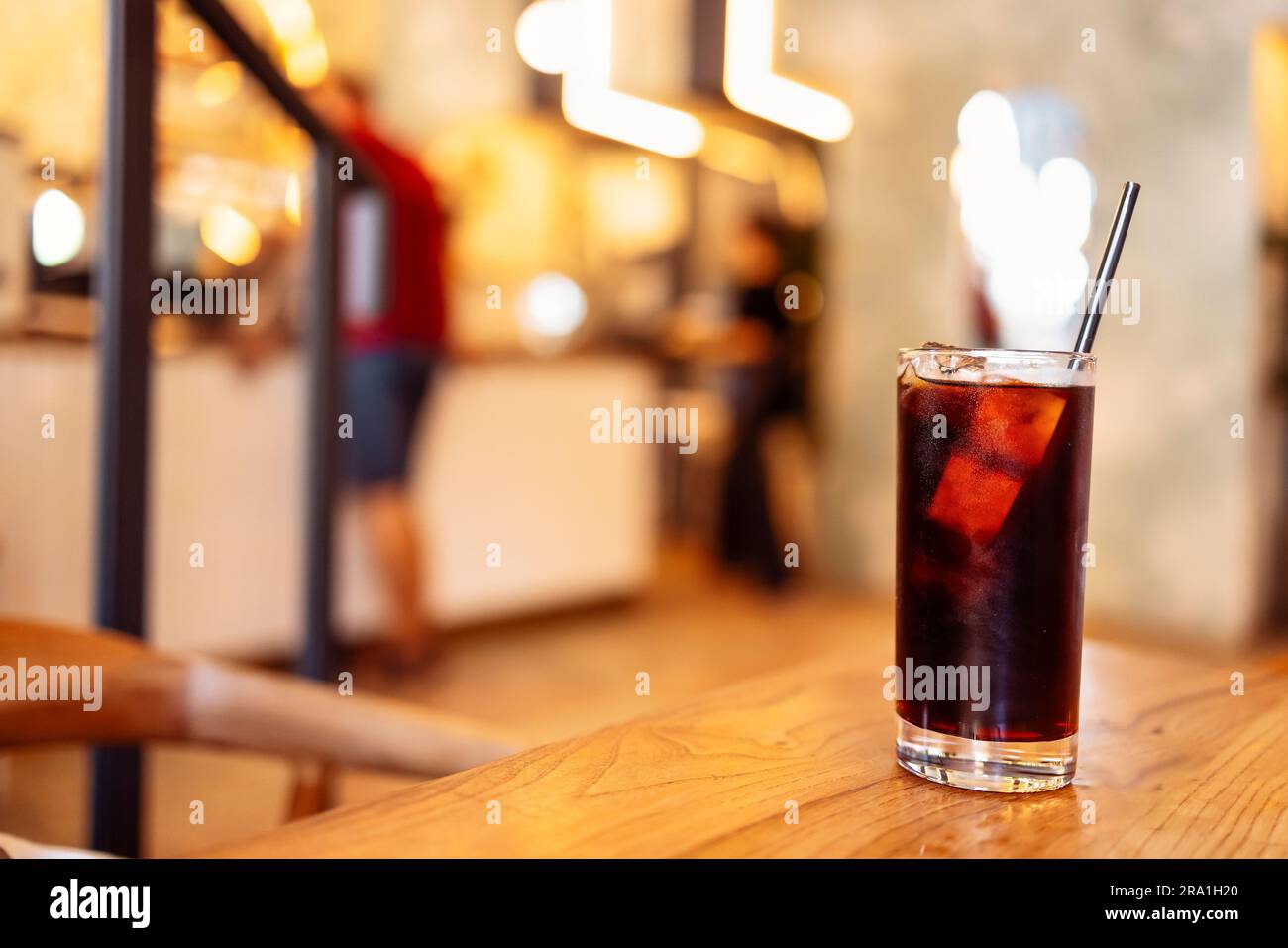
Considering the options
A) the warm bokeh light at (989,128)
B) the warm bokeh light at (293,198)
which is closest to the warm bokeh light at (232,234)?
the warm bokeh light at (293,198)

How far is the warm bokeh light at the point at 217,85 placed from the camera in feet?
6.88

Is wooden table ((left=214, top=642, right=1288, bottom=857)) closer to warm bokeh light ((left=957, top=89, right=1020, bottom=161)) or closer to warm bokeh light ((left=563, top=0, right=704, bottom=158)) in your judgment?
warm bokeh light ((left=563, top=0, right=704, bottom=158))

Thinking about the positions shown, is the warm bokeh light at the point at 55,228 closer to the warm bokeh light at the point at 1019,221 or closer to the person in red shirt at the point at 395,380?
the person in red shirt at the point at 395,380

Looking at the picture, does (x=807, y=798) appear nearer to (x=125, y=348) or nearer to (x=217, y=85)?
(x=125, y=348)

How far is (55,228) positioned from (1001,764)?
4.65ft

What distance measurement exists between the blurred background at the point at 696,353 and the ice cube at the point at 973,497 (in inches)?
47.2

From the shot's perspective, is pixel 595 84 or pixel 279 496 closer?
pixel 279 496

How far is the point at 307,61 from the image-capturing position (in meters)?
4.44

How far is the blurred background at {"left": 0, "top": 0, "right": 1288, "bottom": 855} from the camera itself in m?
2.35

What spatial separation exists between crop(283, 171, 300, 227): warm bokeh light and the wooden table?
2030 mm

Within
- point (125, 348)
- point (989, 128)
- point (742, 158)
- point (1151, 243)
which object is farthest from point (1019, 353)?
point (742, 158)

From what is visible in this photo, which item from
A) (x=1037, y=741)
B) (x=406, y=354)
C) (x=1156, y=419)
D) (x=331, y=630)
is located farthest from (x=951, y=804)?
(x=1156, y=419)
